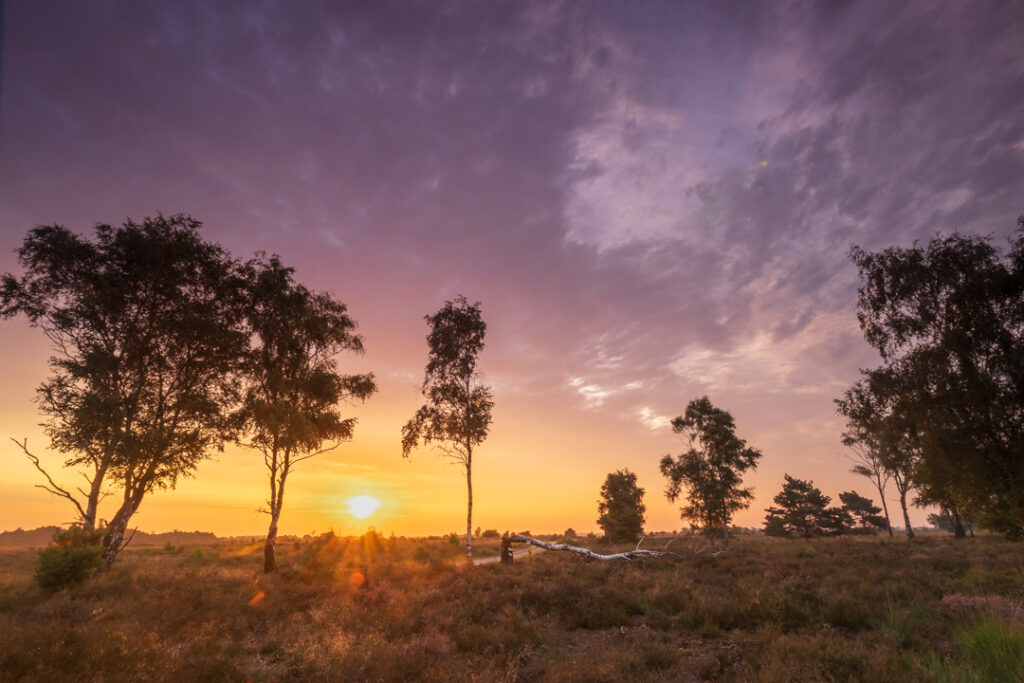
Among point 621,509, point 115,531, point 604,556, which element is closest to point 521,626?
point 604,556

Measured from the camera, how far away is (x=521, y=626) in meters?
12.0

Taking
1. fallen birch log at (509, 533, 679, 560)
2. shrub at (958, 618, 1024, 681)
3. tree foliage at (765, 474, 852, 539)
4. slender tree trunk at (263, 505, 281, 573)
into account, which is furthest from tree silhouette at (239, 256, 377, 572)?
tree foliage at (765, 474, 852, 539)

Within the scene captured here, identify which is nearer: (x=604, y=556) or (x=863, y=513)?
(x=604, y=556)

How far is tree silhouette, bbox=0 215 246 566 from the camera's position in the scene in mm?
18109

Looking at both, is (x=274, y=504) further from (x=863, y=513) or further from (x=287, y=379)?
(x=863, y=513)

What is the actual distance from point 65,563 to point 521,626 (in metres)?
16.5

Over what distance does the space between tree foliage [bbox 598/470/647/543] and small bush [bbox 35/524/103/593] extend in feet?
127

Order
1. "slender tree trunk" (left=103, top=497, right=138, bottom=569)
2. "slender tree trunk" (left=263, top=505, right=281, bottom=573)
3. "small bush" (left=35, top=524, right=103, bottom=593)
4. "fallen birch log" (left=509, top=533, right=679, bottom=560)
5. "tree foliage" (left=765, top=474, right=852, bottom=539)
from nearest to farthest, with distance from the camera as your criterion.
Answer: "small bush" (left=35, top=524, right=103, bottom=593) < "slender tree trunk" (left=103, top=497, right=138, bottom=569) < "slender tree trunk" (left=263, top=505, right=281, bottom=573) < "fallen birch log" (left=509, top=533, right=679, bottom=560) < "tree foliage" (left=765, top=474, right=852, bottom=539)

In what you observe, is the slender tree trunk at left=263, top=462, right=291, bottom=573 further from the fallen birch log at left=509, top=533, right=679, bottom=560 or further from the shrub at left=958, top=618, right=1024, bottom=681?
the shrub at left=958, top=618, right=1024, bottom=681

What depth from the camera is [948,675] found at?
7016 millimetres

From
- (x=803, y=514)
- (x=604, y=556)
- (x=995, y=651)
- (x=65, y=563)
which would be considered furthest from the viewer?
(x=803, y=514)

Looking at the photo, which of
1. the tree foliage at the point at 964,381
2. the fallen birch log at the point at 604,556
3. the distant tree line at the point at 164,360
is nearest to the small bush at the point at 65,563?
the distant tree line at the point at 164,360

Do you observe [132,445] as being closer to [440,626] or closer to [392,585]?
[392,585]

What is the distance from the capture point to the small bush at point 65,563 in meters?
14.7
